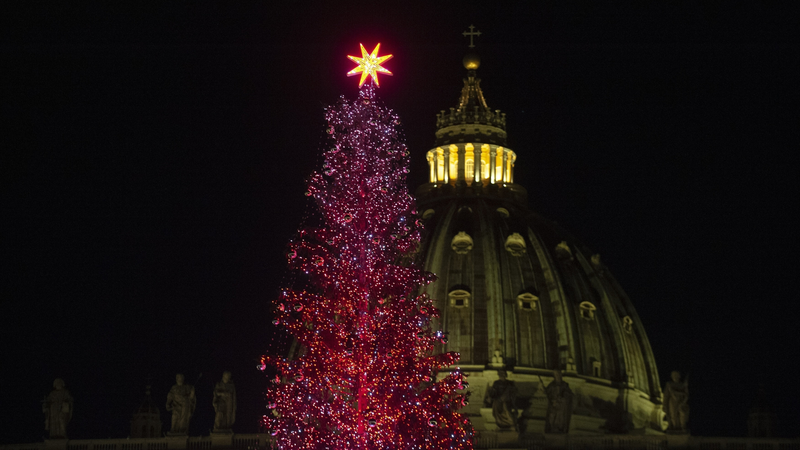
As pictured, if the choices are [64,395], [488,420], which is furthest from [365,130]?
[488,420]

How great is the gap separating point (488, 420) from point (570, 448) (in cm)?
1156

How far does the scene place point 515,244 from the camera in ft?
279

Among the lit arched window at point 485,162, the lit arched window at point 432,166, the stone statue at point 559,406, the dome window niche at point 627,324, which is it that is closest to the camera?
the stone statue at point 559,406

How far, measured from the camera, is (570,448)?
199 feet

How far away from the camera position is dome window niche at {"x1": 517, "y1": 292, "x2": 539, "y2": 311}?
82.7 m

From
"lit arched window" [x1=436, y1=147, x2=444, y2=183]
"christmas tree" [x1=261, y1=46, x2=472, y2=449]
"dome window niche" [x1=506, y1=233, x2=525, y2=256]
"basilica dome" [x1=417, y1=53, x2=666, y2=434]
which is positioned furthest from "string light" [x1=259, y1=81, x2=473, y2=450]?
"lit arched window" [x1=436, y1=147, x2=444, y2=183]

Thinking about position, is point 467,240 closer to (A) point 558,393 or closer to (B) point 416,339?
(A) point 558,393

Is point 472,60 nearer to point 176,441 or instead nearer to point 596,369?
point 596,369

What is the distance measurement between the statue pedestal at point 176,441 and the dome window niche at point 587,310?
1278 inches

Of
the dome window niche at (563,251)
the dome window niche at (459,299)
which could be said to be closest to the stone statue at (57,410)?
the dome window niche at (459,299)

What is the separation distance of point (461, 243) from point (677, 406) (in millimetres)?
25726

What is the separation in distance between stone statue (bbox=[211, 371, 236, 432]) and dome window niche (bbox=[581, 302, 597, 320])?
31.0 metres

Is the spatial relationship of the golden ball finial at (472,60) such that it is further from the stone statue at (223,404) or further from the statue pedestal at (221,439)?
the statue pedestal at (221,439)

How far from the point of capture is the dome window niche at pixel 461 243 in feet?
275
